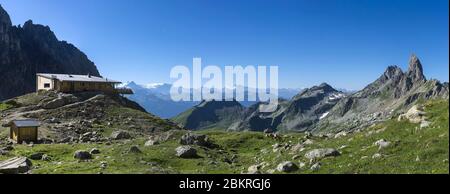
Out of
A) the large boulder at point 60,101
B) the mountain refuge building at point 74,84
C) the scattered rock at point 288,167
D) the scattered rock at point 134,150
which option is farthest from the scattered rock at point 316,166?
the mountain refuge building at point 74,84

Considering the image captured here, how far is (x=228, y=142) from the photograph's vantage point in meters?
61.8

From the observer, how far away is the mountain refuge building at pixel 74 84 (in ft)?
370

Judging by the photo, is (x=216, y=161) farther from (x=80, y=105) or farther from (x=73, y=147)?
(x=80, y=105)

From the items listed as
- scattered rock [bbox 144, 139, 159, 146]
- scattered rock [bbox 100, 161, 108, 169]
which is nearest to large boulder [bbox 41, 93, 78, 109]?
scattered rock [bbox 144, 139, 159, 146]

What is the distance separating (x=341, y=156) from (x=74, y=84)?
3780 inches

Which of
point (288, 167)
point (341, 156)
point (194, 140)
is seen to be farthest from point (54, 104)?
point (341, 156)

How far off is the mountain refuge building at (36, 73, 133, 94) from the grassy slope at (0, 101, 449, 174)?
57379 millimetres

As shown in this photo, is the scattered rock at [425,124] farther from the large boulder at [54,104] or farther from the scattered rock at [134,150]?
the large boulder at [54,104]

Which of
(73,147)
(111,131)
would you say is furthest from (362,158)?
(111,131)

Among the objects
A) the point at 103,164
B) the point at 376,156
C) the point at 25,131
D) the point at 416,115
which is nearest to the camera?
the point at 376,156

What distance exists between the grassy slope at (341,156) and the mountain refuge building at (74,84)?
57379 millimetres

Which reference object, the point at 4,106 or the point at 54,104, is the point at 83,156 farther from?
the point at 4,106

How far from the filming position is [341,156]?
31828 millimetres
